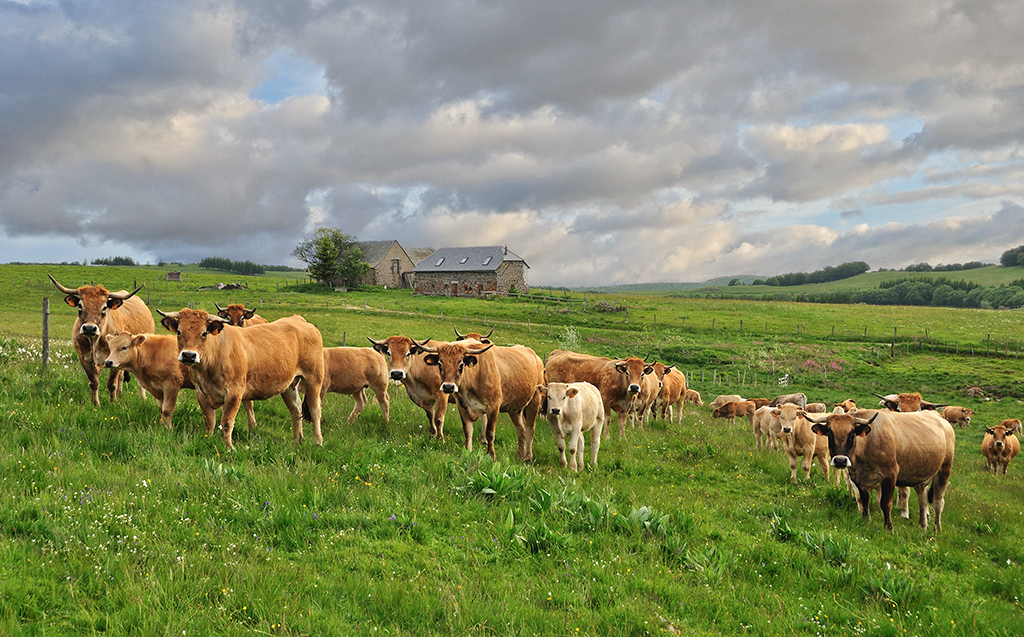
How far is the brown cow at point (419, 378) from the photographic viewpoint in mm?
11305

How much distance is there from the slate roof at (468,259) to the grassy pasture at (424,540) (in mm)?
65404

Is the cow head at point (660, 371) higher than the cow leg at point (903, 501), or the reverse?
the cow head at point (660, 371)

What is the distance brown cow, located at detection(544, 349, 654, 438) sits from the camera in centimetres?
1462

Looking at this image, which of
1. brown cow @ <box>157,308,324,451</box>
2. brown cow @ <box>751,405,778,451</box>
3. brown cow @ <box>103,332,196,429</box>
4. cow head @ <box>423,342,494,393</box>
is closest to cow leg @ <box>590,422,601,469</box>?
cow head @ <box>423,342,494,393</box>

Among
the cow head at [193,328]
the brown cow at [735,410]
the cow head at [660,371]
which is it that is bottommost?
the brown cow at [735,410]

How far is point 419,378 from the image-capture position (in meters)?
12.2

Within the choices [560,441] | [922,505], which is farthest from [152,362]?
[922,505]

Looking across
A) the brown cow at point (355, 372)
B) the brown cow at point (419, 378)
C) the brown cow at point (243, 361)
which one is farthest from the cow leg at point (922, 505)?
the brown cow at point (243, 361)

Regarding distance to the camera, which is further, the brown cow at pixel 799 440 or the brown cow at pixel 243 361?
the brown cow at pixel 799 440

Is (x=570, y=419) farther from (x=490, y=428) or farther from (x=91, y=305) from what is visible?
(x=91, y=305)

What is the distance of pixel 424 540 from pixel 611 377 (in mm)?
9816

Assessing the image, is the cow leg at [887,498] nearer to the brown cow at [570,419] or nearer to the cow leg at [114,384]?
the brown cow at [570,419]

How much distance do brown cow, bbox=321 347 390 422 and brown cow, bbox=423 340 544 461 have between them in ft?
7.63

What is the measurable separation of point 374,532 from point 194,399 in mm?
8271
